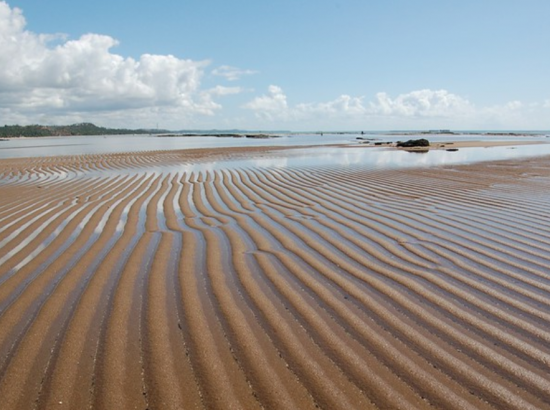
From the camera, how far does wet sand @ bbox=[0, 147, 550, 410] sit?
2713mm

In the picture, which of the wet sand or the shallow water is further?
the shallow water

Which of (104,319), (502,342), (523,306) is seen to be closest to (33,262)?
(104,319)

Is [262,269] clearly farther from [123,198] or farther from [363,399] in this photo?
[123,198]

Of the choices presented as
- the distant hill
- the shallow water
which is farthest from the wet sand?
the distant hill

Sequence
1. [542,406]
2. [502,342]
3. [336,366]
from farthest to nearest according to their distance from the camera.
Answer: [502,342], [336,366], [542,406]

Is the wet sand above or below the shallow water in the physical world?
below

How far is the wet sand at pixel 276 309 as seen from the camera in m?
2.71

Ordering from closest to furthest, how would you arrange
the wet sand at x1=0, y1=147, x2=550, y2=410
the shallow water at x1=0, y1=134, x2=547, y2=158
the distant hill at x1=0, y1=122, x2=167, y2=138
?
the wet sand at x1=0, y1=147, x2=550, y2=410 < the shallow water at x1=0, y1=134, x2=547, y2=158 < the distant hill at x1=0, y1=122, x2=167, y2=138

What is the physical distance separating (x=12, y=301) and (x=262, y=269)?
9.16ft

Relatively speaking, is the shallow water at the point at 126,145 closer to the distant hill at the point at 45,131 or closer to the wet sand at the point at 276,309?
the wet sand at the point at 276,309

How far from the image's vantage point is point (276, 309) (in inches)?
153

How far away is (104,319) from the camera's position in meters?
3.71

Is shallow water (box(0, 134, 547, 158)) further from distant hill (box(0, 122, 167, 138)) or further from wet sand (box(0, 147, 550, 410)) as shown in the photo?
distant hill (box(0, 122, 167, 138))

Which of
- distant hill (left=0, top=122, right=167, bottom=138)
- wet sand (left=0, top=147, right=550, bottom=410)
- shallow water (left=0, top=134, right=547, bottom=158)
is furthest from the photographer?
distant hill (left=0, top=122, right=167, bottom=138)
